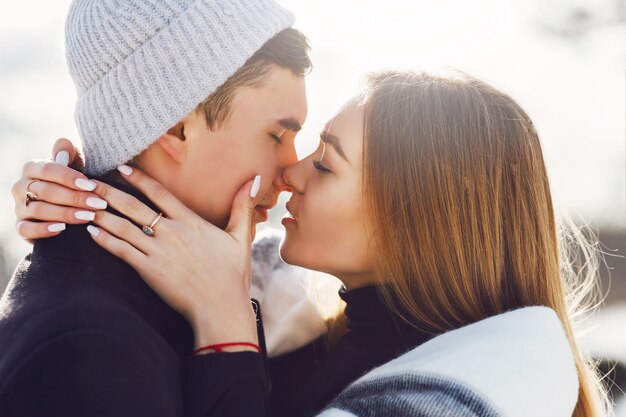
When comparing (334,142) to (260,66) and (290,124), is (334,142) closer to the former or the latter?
(290,124)

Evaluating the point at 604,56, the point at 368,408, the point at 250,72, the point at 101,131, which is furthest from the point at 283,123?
the point at 604,56

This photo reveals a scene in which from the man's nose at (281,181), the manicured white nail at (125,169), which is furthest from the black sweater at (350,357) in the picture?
the manicured white nail at (125,169)

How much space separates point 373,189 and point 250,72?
1.58 ft

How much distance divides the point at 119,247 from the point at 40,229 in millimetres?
204

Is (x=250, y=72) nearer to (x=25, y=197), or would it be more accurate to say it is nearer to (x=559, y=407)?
(x=25, y=197)

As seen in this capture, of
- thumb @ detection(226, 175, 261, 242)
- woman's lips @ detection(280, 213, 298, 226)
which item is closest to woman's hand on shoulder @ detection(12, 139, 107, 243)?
thumb @ detection(226, 175, 261, 242)

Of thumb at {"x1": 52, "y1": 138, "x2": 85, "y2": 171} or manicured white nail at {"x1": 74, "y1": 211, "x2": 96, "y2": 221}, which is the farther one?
thumb at {"x1": 52, "y1": 138, "x2": 85, "y2": 171}

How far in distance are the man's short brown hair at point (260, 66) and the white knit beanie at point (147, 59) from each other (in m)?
0.04

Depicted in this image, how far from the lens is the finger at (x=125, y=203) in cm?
187

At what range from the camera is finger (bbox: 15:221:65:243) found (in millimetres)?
1801

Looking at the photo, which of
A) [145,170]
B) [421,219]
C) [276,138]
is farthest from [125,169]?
[421,219]

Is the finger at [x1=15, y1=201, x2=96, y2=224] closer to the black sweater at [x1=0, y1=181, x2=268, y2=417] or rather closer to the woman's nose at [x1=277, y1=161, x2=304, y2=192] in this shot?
the black sweater at [x1=0, y1=181, x2=268, y2=417]

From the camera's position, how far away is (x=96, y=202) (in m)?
1.85

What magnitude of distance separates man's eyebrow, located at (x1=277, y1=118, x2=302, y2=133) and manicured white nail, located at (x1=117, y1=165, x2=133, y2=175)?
1.47 ft
